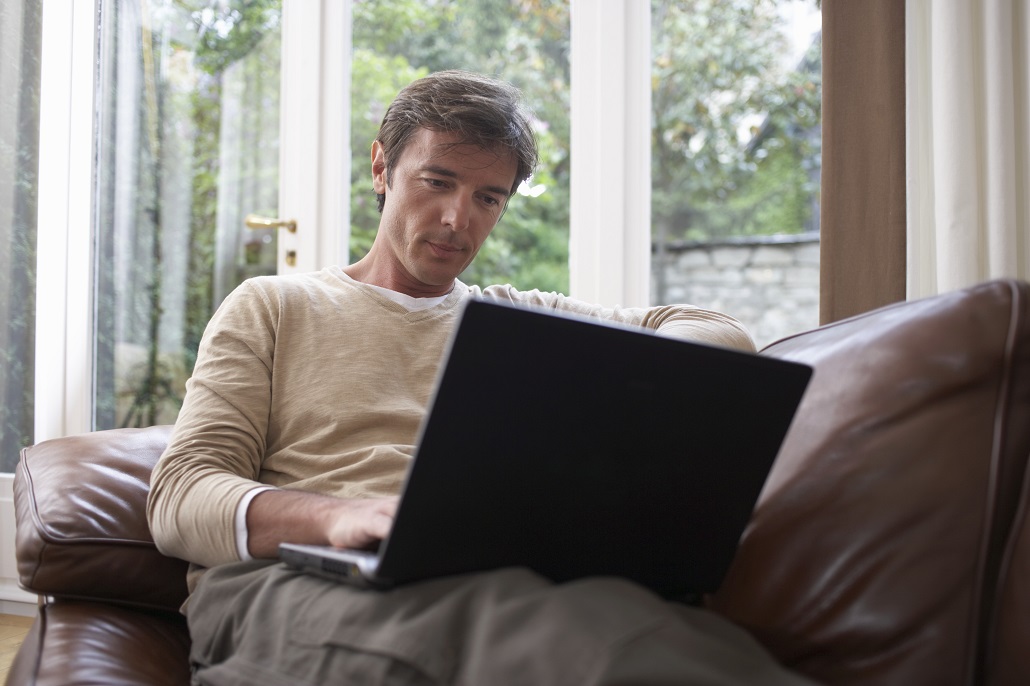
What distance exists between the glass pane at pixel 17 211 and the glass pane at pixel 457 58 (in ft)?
3.18

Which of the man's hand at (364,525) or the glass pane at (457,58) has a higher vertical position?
the glass pane at (457,58)

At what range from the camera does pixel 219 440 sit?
123 centimetres

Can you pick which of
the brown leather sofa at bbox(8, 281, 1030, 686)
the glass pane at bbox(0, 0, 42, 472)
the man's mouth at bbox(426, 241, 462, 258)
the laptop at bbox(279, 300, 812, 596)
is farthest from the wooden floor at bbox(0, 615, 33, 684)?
the laptop at bbox(279, 300, 812, 596)

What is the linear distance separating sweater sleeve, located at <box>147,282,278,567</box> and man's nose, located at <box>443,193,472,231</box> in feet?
1.03

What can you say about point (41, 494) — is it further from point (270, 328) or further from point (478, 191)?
point (478, 191)

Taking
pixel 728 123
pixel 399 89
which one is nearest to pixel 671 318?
pixel 399 89

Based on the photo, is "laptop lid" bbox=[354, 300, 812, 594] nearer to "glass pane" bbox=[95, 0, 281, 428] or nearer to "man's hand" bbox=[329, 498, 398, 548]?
"man's hand" bbox=[329, 498, 398, 548]

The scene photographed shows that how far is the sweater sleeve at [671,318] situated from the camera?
1.44 metres

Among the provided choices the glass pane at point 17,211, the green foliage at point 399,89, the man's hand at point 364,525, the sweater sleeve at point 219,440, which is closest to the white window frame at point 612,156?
the green foliage at point 399,89

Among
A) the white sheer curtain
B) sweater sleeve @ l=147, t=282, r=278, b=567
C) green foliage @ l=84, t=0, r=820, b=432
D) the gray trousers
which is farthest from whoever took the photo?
green foliage @ l=84, t=0, r=820, b=432

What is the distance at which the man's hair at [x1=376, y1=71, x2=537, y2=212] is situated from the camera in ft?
4.90

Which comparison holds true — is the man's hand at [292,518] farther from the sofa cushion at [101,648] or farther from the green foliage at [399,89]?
the green foliage at [399,89]

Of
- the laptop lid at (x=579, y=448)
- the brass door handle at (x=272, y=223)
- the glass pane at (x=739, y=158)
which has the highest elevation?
the glass pane at (x=739, y=158)

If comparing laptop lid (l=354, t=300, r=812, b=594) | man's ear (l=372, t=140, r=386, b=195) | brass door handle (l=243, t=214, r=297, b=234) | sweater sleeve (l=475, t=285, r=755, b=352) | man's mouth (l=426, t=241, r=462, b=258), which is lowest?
laptop lid (l=354, t=300, r=812, b=594)
